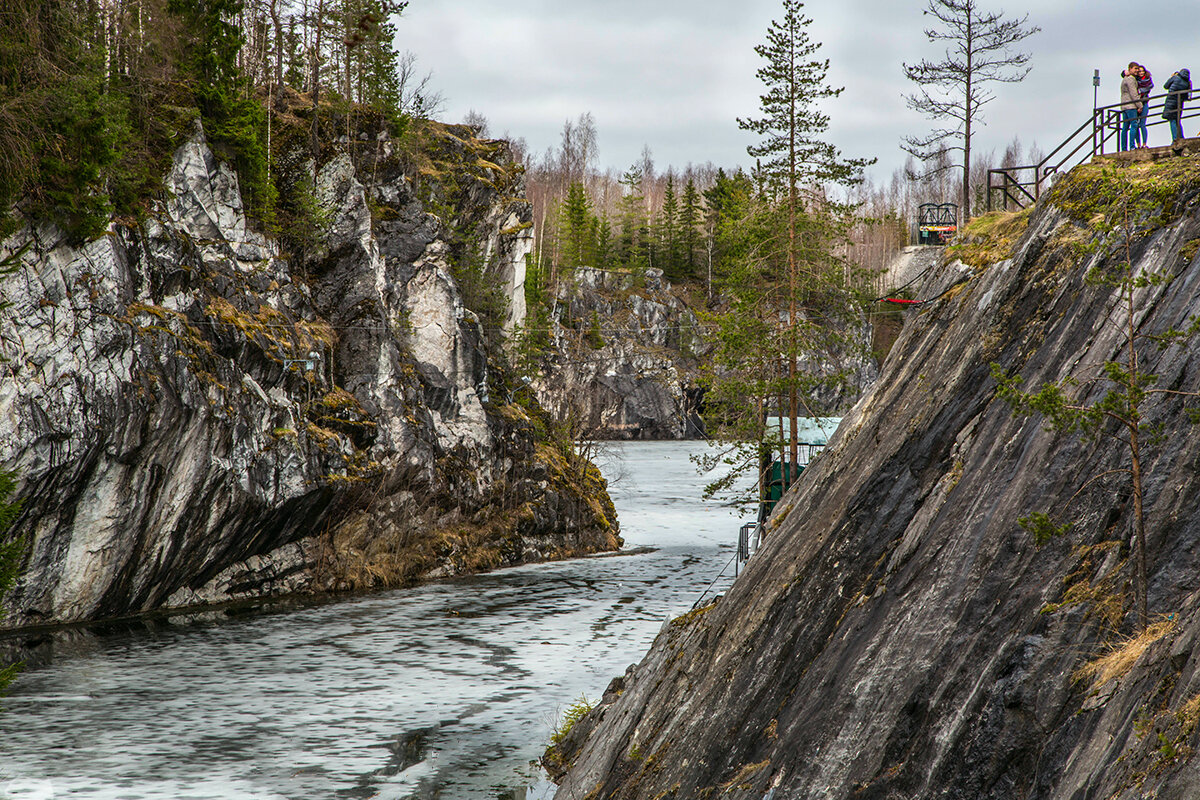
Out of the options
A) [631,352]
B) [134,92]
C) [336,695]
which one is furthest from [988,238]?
[631,352]

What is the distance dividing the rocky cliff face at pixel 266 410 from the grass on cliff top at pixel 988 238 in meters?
19.1

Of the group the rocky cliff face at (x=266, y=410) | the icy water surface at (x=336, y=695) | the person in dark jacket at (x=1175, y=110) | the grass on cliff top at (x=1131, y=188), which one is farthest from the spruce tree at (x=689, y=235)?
the grass on cliff top at (x=1131, y=188)

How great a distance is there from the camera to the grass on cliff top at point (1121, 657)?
5.23m

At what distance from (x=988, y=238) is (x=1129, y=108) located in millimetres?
2464

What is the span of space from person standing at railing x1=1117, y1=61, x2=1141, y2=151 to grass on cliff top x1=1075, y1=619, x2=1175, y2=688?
8258 millimetres

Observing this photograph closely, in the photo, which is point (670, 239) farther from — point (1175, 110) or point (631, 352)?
point (1175, 110)

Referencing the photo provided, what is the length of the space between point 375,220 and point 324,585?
14.8 meters

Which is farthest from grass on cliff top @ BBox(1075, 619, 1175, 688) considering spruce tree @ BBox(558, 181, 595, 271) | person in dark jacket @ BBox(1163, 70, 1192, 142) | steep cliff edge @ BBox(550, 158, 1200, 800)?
spruce tree @ BBox(558, 181, 595, 271)

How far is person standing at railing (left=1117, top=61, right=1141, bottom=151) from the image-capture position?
1183cm

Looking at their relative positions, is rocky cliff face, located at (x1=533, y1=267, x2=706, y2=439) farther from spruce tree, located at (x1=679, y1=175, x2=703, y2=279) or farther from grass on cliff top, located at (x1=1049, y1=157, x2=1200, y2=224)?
grass on cliff top, located at (x1=1049, y1=157, x2=1200, y2=224)

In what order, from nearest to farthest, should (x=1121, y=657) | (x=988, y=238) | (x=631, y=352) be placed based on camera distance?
(x=1121, y=657), (x=988, y=238), (x=631, y=352)

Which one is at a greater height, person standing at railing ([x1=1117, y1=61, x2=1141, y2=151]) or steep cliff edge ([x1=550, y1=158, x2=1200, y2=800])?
person standing at railing ([x1=1117, y1=61, x2=1141, y2=151])

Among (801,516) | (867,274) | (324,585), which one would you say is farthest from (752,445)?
(801,516)

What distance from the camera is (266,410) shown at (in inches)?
1041
